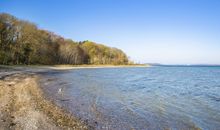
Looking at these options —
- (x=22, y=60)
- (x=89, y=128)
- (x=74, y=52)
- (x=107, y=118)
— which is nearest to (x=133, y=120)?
(x=107, y=118)

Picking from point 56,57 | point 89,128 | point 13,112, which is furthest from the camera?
point 56,57

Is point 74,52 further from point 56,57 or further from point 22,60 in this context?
point 22,60

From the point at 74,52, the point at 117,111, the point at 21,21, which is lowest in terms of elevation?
the point at 117,111

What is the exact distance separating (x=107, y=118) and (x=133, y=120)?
130 cm

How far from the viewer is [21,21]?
5231 cm

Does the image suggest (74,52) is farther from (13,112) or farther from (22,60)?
(13,112)

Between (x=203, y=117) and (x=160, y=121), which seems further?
(x=203, y=117)

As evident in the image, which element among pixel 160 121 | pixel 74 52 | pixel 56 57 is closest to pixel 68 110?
pixel 160 121

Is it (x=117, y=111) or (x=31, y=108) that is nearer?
(x=31, y=108)

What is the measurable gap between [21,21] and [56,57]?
97.9 feet

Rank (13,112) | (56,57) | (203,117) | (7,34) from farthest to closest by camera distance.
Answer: (56,57) → (7,34) → (203,117) → (13,112)

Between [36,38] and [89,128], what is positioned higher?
[36,38]

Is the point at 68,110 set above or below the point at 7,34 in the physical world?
below

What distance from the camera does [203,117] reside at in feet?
32.7
